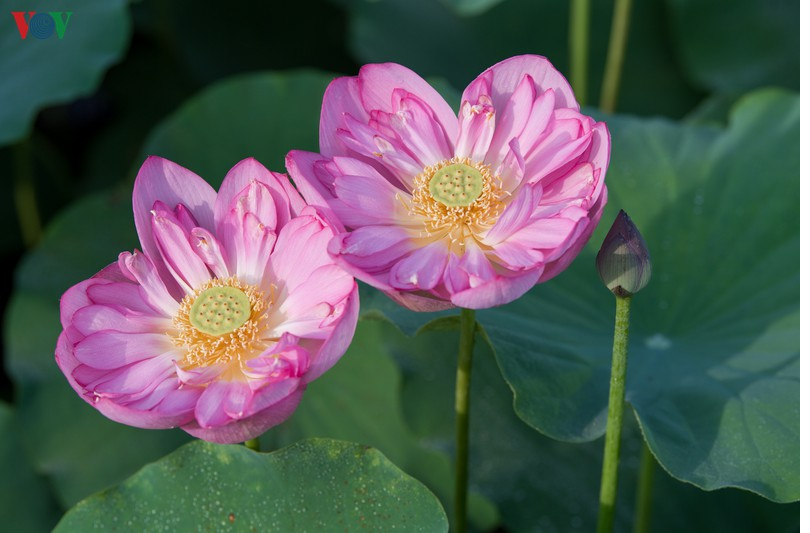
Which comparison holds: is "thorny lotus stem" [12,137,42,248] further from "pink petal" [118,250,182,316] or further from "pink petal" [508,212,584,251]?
"pink petal" [508,212,584,251]

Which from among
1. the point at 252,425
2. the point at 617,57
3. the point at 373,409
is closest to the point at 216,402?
the point at 252,425

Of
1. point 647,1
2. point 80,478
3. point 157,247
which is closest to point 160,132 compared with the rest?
point 80,478

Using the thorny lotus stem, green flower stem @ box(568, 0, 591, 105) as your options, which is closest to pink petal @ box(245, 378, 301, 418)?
green flower stem @ box(568, 0, 591, 105)

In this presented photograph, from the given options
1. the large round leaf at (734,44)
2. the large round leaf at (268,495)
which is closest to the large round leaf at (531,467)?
the large round leaf at (268,495)

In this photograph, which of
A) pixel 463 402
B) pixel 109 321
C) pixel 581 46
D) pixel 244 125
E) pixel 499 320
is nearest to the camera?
pixel 109 321

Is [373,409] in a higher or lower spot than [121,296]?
lower

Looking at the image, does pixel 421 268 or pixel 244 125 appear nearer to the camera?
pixel 421 268

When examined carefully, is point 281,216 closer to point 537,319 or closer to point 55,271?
point 537,319

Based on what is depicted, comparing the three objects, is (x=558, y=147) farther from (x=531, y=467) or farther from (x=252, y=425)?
(x=531, y=467)
